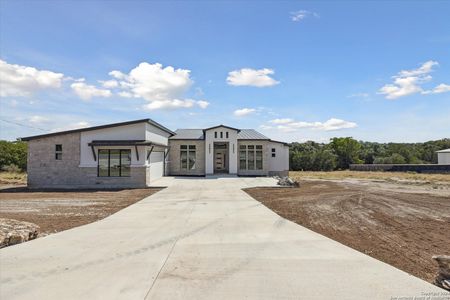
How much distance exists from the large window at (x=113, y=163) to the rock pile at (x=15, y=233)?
39.8 ft

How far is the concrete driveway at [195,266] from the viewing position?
420 centimetres

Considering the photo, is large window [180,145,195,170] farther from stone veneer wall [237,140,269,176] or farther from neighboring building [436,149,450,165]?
neighboring building [436,149,450,165]

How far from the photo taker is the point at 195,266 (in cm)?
521

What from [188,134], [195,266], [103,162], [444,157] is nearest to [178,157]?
[188,134]

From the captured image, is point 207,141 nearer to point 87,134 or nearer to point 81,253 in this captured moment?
point 87,134

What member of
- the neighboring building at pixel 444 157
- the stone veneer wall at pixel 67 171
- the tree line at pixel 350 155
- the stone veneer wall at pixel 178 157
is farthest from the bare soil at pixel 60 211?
the neighboring building at pixel 444 157

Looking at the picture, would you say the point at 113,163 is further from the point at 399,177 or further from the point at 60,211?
the point at 399,177

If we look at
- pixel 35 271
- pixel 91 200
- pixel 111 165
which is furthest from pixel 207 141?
pixel 35 271

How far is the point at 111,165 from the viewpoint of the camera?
20.1 meters

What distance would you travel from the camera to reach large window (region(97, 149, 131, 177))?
2005 cm

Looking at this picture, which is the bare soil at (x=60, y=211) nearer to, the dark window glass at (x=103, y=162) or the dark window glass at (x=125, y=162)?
the dark window glass at (x=125, y=162)

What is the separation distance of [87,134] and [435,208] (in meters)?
18.7

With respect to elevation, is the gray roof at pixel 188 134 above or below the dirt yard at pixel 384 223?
above

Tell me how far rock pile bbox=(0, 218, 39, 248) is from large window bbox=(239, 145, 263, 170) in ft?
72.5
